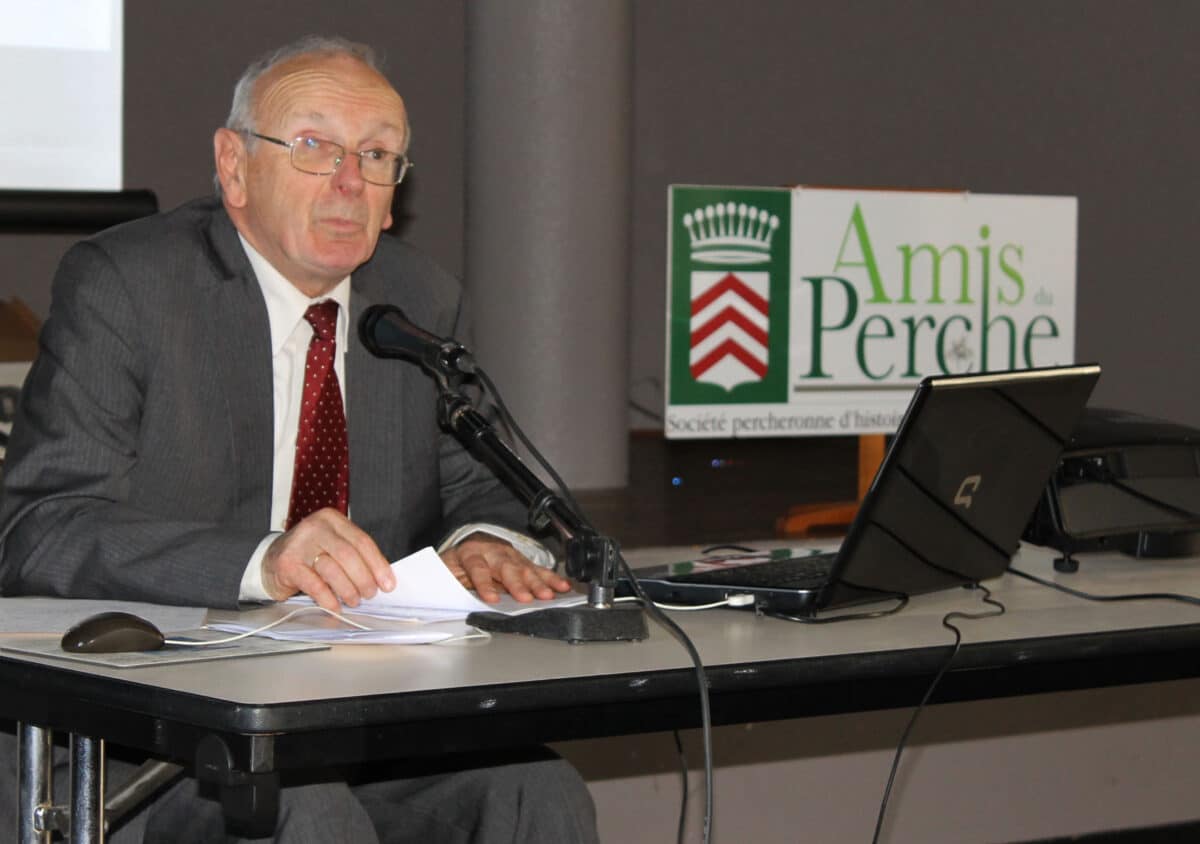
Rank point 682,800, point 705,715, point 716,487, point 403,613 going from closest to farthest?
1. point 705,715
2. point 403,613
3. point 682,800
4. point 716,487

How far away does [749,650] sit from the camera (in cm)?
157

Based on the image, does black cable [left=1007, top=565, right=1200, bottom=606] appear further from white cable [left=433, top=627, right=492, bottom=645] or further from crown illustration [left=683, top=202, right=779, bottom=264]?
crown illustration [left=683, top=202, right=779, bottom=264]

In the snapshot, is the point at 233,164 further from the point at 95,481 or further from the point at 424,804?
the point at 424,804

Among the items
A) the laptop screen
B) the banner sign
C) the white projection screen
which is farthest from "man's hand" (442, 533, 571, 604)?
the white projection screen

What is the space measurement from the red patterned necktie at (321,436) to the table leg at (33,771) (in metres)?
0.61

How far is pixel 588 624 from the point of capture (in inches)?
62.2

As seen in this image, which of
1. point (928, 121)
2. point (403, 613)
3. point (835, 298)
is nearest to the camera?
point (403, 613)

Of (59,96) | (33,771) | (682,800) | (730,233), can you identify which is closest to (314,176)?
(33,771)

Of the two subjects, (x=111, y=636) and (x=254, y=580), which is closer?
(x=111, y=636)

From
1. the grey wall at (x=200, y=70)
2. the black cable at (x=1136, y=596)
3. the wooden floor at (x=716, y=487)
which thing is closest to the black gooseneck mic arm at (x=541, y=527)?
the black cable at (x=1136, y=596)

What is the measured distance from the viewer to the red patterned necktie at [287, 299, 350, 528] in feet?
6.88

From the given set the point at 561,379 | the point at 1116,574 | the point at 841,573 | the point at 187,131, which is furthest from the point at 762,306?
the point at 187,131

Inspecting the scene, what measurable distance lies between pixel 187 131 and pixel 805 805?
6295mm

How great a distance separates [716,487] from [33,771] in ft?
18.8
